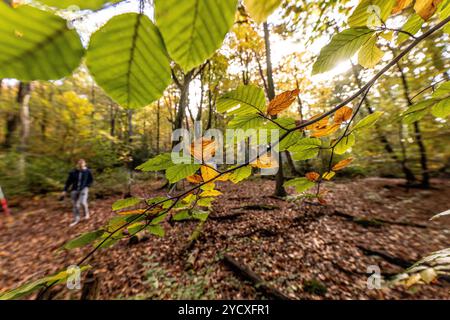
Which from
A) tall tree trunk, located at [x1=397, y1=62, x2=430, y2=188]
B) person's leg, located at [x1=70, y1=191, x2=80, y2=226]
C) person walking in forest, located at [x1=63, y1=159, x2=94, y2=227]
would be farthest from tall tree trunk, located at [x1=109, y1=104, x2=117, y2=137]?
tall tree trunk, located at [x1=397, y1=62, x2=430, y2=188]

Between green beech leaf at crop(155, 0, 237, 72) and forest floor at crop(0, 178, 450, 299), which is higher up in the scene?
green beech leaf at crop(155, 0, 237, 72)

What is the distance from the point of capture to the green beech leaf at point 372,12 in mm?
503

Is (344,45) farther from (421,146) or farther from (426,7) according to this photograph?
(421,146)

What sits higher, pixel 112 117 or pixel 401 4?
pixel 112 117

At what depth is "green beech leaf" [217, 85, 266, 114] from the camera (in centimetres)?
51

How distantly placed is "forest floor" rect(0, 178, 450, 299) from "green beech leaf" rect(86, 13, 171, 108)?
3302 millimetres

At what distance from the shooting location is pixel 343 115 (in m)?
0.60

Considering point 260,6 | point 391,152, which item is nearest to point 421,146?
point 391,152

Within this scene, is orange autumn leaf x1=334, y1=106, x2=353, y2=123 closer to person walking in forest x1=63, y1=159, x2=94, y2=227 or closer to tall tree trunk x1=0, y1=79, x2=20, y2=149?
person walking in forest x1=63, y1=159, x2=94, y2=227

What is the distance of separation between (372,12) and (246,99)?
1.30 ft

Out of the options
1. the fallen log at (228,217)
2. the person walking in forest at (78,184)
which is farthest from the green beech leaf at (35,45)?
the person walking in forest at (78,184)

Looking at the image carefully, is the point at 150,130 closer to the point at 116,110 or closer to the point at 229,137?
the point at 116,110
